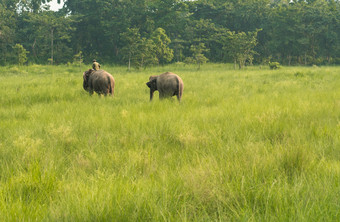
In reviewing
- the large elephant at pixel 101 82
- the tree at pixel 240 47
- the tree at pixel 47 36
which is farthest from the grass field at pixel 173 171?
the tree at pixel 47 36

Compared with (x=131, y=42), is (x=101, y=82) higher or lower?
lower

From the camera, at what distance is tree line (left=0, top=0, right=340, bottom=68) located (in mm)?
37844

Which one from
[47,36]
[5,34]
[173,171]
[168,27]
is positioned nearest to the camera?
[173,171]

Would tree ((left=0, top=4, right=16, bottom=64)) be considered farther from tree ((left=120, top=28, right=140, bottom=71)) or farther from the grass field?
the grass field

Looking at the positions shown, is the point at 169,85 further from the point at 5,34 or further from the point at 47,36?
the point at 5,34

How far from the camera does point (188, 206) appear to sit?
1693mm

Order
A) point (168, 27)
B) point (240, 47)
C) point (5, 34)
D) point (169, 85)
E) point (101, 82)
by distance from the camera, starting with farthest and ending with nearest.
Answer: point (168, 27)
point (5, 34)
point (240, 47)
point (101, 82)
point (169, 85)

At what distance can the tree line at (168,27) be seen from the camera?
3784cm

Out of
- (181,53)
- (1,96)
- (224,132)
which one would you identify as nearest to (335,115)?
(224,132)

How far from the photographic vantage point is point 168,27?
44.7 meters

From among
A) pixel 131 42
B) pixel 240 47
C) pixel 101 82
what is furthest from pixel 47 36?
pixel 101 82

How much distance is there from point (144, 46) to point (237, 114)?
25.6 meters

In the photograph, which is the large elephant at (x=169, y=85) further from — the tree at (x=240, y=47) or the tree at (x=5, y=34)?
the tree at (x=5, y=34)

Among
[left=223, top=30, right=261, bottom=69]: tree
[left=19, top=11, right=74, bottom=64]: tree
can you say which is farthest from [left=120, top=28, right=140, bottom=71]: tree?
[left=19, top=11, right=74, bottom=64]: tree
